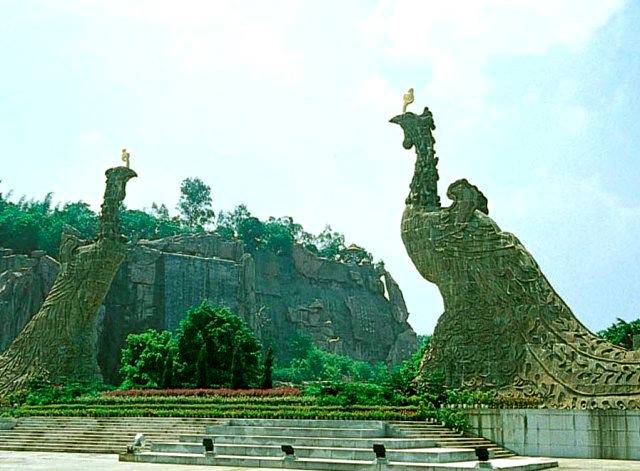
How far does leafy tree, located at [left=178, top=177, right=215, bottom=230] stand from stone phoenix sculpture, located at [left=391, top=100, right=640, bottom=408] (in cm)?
3733

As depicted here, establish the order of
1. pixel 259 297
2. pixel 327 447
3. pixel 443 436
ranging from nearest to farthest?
pixel 327 447 < pixel 443 436 < pixel 259 297

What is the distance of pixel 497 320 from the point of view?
16.3 metres


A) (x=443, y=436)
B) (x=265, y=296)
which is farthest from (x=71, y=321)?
(x=265, y=296)

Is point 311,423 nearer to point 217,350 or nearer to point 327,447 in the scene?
point 327,447

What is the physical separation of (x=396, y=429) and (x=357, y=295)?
34.0 metres

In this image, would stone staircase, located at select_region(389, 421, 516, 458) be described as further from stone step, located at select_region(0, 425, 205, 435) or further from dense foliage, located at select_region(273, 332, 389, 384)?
dense foliage, located at select_region(273, 332, 389, 384)

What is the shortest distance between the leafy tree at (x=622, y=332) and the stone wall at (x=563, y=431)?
14.8 metres

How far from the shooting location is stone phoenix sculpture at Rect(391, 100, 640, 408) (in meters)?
14.6

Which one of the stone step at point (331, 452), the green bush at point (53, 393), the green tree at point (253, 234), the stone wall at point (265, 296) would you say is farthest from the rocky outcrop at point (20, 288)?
the stone step at point (331, 452)

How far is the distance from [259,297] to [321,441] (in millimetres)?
31450

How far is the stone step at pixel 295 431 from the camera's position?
12430mm

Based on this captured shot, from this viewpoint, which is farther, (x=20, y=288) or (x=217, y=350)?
(x=20, y=288)

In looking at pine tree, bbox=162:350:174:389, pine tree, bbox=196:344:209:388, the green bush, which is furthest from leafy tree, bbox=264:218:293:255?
pine tree, bbox=162:350:174:389

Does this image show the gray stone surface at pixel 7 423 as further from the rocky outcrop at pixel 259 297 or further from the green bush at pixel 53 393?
the rocky outcrop at pixel 259 297
